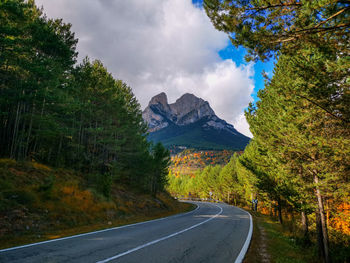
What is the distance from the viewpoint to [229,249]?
291 inches

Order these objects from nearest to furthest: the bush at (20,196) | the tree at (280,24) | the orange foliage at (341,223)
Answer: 1. the tree at (280,24)
2. the bush at (20,196)
3. the orange foliage at (341,223)

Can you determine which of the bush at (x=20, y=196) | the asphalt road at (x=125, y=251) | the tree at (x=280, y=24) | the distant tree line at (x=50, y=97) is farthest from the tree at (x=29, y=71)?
the tree at (x=280, y=24)

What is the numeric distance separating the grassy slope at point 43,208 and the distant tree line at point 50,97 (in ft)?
9.68

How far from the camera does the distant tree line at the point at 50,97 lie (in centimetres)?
1455

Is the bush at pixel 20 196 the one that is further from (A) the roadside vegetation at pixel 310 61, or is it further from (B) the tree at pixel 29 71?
(A) the roadside vegetation at pixel 310 61

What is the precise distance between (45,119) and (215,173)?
51.1 meters

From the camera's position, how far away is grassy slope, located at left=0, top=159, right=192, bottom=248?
850 centimetres

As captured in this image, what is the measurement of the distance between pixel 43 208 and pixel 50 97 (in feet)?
27.4

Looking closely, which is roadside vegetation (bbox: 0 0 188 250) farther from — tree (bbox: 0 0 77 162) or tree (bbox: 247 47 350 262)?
tree (bbox: 247 47 350 262)

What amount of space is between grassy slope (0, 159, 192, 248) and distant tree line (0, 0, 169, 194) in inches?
116

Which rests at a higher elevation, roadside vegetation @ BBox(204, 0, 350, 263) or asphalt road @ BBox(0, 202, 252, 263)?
roadside vegetation @ BBox(204, 0, 350, 263)

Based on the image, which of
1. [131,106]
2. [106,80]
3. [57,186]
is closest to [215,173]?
[131,106]

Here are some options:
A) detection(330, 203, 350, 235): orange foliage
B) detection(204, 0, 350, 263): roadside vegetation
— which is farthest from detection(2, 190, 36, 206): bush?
detection(330, 203, 350, 235): orange foliage

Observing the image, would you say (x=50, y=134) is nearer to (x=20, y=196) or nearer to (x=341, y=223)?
(x=20, y=196)
